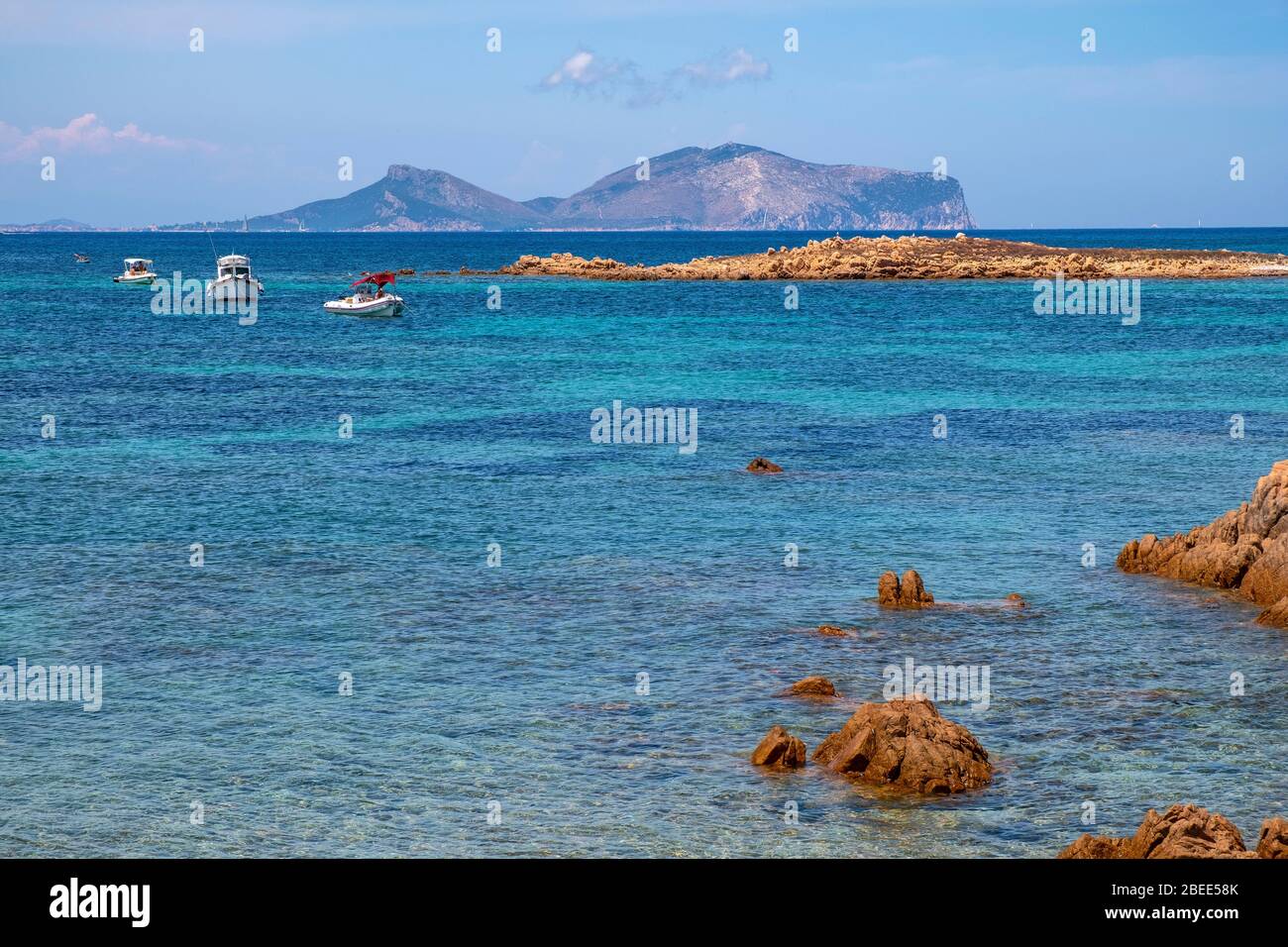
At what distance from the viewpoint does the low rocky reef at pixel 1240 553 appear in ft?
97.2

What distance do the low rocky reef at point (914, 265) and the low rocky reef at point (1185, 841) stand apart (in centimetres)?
13257

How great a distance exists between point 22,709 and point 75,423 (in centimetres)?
3422

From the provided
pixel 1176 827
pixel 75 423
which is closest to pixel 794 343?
pixel 75 423

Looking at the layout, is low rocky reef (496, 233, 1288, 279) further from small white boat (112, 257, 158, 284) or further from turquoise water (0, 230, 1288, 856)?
turquoise water (0, 230, 1288, 856)

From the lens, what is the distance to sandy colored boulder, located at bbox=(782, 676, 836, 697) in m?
23.8

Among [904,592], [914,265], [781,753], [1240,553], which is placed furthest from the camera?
[914,265]

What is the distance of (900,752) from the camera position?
2011 centimetres

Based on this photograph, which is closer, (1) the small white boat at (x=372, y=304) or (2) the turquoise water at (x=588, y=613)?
(2) the turquoise water at (x=588, y=613)

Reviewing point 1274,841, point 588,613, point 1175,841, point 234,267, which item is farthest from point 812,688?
point 234,267

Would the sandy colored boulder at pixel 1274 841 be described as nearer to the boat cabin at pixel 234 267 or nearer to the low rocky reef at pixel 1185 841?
the low rocky reef at pixel 1185 841

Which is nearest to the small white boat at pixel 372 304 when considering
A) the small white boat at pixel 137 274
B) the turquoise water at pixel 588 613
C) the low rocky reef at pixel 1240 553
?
the turquoise water at pixel 588 613

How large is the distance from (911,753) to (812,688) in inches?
156

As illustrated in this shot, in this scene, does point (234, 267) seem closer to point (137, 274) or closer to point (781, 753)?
point (137, 274)
